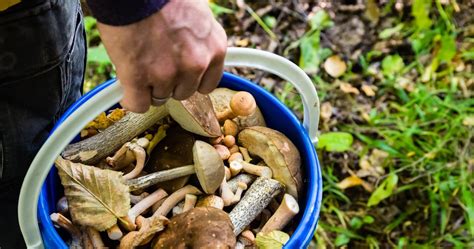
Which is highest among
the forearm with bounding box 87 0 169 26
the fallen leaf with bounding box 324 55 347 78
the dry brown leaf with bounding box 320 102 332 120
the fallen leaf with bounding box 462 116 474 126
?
the forearm with bounding box 87 0 169 26

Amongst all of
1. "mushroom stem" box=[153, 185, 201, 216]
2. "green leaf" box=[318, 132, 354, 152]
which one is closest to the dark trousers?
"mushroom stem" box=[153, 185, 201, 216]

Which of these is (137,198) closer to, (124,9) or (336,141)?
(124,9)

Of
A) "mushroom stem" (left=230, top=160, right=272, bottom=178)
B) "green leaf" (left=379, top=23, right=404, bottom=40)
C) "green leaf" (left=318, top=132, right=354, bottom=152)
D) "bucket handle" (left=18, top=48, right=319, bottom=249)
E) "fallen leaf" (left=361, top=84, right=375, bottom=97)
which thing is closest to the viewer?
"bucket handle" (left=18, top=48, right=319, bottom=249)

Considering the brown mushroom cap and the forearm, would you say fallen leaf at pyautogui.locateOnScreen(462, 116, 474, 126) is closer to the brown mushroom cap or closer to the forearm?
the brown mushroom cap

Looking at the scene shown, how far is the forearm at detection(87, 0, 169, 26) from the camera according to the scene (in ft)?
2.02

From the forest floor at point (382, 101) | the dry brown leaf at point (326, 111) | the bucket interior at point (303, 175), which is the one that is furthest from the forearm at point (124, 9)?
the dry brown leaf at point (326, 111)

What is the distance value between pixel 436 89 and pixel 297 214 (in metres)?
0.91

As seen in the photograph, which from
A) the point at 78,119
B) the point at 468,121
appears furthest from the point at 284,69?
the point at 468,121

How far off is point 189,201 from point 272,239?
18 cm

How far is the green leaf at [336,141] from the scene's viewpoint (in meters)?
1.63

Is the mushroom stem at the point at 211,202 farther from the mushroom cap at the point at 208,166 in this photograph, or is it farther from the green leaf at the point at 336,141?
the green leaf at the point at 336,141

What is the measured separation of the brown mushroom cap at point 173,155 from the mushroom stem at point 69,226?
0.17m

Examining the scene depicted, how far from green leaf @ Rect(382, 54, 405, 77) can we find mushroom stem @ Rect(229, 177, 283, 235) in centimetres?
87

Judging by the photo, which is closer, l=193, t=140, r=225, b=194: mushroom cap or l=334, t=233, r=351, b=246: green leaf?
l=193, t=140, r=225, b=194: mushroom cap
